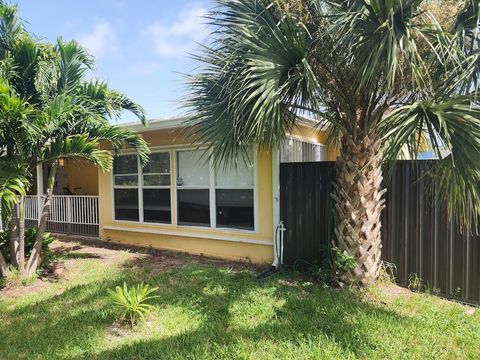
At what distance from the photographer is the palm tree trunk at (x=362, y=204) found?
191 inches

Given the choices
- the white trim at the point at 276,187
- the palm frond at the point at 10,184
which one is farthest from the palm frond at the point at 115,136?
the white trim at the point at 276,187

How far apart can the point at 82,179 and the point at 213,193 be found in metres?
9.29

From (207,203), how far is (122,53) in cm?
515

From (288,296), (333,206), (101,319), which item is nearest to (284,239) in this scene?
(333,206)

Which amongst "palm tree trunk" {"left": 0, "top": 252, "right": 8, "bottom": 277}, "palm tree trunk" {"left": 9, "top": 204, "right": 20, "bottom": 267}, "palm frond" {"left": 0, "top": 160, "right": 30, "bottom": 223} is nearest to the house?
"palm tree trunk" {"left": 9, "top": 204, "right": 20, "bottom": 267}

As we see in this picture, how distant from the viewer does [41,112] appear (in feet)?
17.0

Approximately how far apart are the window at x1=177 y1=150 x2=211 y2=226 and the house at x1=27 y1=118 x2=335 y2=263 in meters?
0.02

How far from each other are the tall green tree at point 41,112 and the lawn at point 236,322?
1691mm

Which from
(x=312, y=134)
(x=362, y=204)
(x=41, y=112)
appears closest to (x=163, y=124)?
(x=41, y=112)

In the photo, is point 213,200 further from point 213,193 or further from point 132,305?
point 132,305

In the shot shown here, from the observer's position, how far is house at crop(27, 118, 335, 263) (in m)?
6.71

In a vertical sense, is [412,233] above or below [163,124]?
below

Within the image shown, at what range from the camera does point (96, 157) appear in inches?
228

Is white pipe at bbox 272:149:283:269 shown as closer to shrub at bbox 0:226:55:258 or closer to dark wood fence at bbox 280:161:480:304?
dark wood fence at bbox 280:161:480:304
